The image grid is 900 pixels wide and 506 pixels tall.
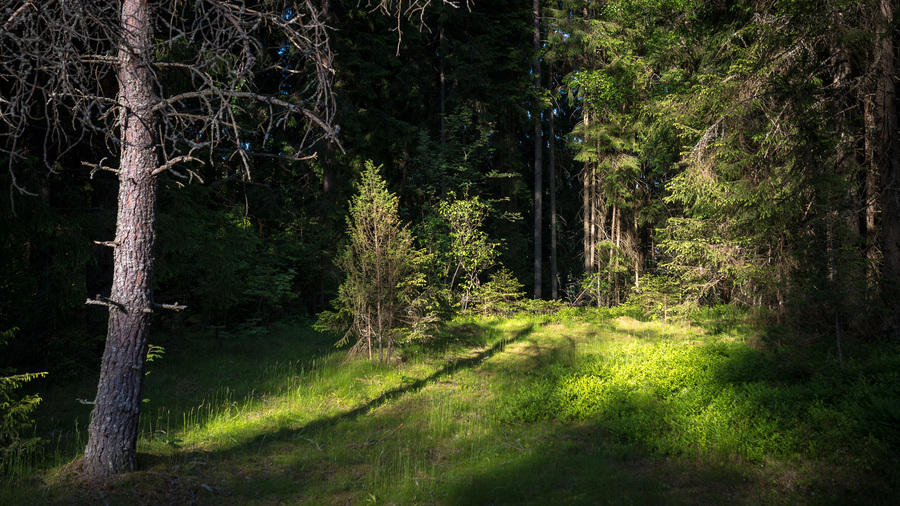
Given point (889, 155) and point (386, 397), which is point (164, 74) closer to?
point (386, 397)

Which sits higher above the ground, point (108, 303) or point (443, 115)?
point (443, 115)

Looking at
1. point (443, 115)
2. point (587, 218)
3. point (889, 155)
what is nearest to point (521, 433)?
point (889, 155)

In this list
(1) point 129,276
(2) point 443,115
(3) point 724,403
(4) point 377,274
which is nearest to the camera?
(1) point 129,276

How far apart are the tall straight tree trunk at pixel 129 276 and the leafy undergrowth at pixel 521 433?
0.37 meters

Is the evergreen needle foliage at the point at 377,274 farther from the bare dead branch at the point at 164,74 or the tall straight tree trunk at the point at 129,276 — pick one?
the tall straight tree trunk at the point at 129,276

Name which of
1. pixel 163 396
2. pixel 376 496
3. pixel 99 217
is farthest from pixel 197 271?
pixel 376 496

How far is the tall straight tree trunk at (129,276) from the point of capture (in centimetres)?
476

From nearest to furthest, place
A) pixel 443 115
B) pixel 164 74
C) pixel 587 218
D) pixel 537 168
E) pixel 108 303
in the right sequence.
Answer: pixel 108 303 < pixel 164 74 < pixel 537 168 < pixel 587 218 < pixel 443 115

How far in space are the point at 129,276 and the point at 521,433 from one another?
16.5 ft

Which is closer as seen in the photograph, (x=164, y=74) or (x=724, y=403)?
(x=724, y=403)

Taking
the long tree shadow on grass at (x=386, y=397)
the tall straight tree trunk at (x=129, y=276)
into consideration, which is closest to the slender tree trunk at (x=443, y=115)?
the long tree shadow on grass at (x=386, y=397)

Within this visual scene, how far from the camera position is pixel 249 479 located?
16.9 ft

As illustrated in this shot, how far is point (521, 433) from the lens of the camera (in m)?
6.52

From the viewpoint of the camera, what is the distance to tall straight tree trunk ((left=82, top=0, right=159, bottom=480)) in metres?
4.76
